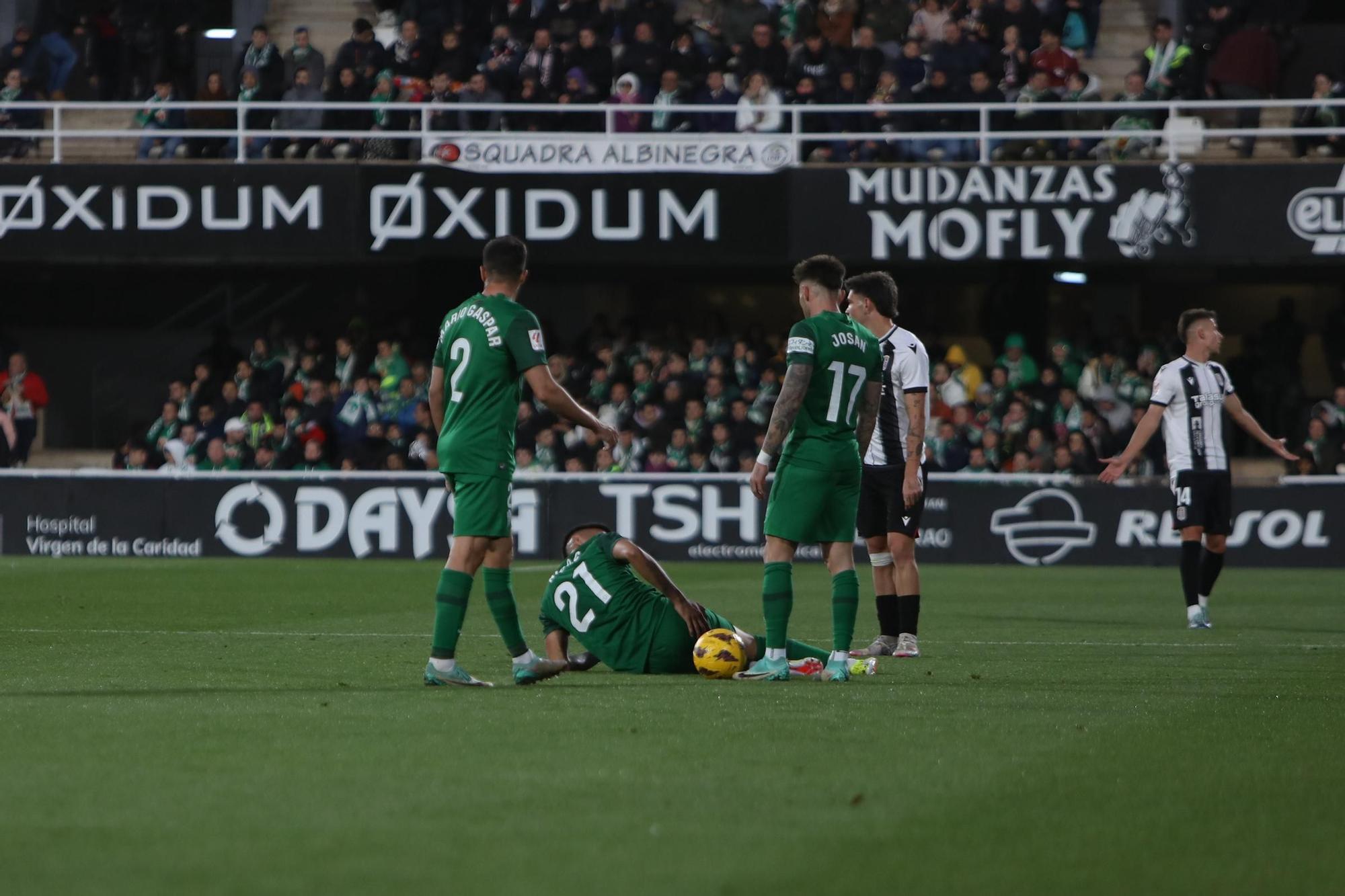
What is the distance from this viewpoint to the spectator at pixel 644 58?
23438 millimetres

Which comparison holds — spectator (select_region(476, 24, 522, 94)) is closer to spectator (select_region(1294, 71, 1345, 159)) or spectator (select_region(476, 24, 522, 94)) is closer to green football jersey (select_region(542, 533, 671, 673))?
spectator (select_region(1294, 71, 1345, 159))

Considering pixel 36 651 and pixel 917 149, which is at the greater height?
pixel 917 149

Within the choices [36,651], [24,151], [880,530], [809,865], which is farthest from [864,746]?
[24,151]

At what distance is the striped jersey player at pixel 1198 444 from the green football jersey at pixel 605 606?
204 inches

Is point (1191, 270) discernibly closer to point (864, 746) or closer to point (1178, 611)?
point (1178, 611)

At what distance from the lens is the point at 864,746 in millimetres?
6508

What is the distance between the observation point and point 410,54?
79.5 ft

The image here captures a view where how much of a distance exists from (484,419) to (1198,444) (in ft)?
21.2

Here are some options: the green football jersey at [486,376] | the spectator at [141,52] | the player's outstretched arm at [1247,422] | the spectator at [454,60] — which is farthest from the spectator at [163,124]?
the green football jersey at [486,376]

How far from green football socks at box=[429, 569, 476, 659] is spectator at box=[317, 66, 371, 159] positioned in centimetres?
1581

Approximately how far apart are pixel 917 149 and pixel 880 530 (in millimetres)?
13124

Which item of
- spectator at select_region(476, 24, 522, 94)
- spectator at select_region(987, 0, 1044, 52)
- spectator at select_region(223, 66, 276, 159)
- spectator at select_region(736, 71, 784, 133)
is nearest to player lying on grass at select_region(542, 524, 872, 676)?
spectator at select_region(736, 71, 784, 133)

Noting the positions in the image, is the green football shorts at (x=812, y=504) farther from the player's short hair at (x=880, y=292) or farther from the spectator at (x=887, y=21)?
the spectator at (x=887, y=21)

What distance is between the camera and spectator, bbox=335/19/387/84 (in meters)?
23.9
